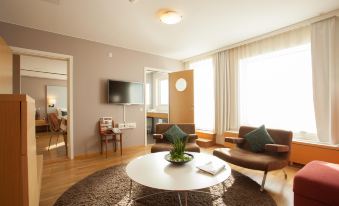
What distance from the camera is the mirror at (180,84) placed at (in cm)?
474

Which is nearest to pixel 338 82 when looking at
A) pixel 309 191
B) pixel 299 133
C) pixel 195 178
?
pixel 299 133

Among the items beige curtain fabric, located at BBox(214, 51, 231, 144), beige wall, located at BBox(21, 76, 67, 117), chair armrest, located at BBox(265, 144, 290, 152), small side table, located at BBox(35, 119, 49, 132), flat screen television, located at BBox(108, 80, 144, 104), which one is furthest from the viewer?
beige wall, located at BBox(21, 76, 67, 117)

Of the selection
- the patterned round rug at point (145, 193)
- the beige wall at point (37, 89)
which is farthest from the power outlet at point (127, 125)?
the beige wall at point (37, 89)

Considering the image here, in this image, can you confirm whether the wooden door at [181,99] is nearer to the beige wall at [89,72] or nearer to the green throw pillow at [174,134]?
the beige wall at [89,72]

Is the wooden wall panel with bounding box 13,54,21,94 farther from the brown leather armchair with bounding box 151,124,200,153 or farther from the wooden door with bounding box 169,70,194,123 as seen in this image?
the wooden door with bounding box 169,70,194,123

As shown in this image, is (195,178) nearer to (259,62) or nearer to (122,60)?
(259,62)

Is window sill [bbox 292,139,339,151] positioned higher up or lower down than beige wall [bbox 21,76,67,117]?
lower down

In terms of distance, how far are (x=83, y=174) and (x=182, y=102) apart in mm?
2925

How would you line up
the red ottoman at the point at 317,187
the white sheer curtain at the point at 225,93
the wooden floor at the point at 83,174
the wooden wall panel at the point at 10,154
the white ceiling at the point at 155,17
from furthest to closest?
→ the white sheer curtain at the point at 225,93
the white ceiling at the point at 155,17
the wooden floor at the point at 83,174
the red ottoman at the point at 317,187
the wooden wall panel at the point at 10,154

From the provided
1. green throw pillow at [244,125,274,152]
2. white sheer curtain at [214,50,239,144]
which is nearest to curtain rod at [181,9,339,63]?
white sheer curtain at [214,50,239,144]

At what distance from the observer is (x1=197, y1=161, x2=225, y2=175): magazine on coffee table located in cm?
176

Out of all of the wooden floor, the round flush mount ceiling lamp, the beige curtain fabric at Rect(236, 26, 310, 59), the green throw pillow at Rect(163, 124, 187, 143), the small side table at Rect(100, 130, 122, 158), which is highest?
the round flush mount ceiling lamp

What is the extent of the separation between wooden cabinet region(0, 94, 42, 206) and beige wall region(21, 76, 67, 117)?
24.6ft

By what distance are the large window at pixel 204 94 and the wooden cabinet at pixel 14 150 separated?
419 centimetres
